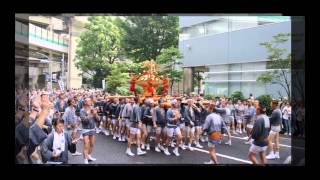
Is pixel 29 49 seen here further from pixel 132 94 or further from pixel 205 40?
pixel 205 40

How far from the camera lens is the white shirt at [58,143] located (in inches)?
232

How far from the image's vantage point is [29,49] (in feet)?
19.4

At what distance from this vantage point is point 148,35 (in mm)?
6418

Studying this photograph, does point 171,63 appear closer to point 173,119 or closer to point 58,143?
point 173,119

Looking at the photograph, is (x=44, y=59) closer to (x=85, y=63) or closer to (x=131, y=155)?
(x=85, y=63)

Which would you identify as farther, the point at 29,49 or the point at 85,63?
the point at 85,63

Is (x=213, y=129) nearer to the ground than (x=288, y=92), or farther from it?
nearer to the ground

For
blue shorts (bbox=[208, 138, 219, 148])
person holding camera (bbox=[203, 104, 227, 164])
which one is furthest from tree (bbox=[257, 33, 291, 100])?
blue shorts (bbox=[208, 138, 219, 148])

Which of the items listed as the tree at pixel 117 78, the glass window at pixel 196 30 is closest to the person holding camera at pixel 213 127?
the glass window at pixel 196 30

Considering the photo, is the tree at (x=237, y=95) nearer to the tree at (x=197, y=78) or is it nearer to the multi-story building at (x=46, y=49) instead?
the tree at (x=197, y=78)

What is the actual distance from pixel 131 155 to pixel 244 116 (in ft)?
5.67

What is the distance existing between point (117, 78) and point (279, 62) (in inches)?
92.9
